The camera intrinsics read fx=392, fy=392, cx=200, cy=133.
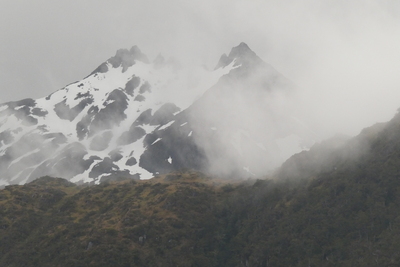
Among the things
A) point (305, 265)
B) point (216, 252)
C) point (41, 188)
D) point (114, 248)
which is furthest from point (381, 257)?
point (41, 188)

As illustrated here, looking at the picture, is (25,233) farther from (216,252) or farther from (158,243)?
(216,252)

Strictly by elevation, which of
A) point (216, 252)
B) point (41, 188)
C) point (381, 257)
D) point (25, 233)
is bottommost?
point (381, 257)

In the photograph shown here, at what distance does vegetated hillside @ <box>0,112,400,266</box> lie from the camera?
10138 cm

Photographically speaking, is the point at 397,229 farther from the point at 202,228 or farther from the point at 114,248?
the point at 114,248

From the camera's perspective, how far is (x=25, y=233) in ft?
420

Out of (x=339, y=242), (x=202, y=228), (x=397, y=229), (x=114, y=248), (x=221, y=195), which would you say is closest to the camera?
(x=397, y=229)

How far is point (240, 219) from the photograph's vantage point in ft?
420

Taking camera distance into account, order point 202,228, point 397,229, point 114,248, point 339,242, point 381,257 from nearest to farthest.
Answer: point 381,257 < point 397,229 < point 339,242 < point 114,248 < point 202,228

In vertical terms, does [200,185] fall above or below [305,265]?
above

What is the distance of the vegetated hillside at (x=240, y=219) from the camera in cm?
10138

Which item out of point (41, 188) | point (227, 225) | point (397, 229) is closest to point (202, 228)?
point (227, 225)

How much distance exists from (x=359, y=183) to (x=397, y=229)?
2457cm

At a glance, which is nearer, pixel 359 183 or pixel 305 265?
pixel 305 265

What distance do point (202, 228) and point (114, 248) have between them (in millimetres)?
29130
